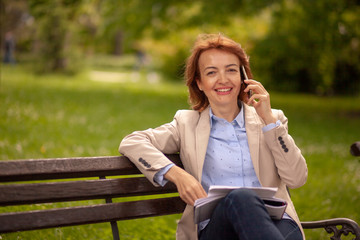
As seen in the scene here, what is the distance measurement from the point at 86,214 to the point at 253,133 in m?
1.25

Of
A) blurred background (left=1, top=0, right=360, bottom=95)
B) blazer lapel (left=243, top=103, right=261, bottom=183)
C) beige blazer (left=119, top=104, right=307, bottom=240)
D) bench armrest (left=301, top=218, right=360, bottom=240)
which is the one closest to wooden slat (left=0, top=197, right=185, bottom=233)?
beige blazer (left=119, top=104, right=307, bottom=240)

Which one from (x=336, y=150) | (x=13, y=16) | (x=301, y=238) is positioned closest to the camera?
(x=301, y=238)

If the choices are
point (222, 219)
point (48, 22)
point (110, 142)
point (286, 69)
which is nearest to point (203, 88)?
point (222, 219)

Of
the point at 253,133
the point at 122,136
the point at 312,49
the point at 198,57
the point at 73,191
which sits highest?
the point at 198,57

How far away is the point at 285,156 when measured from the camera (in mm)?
2957

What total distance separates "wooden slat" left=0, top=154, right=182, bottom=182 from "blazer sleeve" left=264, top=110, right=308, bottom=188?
0.93 metres

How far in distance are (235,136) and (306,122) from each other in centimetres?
1160

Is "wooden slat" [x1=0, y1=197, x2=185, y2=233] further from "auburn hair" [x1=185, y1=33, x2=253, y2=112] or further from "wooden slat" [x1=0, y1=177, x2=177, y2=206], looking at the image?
"auburn hair" [x1=185, y1=33, x2=253, y2=112]

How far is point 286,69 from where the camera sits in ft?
89.9

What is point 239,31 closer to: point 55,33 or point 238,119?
point 55,33

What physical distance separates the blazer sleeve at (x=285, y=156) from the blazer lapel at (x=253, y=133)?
10 centimetres

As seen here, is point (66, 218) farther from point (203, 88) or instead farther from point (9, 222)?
point (203, 88)

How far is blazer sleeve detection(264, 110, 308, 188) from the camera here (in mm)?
2959

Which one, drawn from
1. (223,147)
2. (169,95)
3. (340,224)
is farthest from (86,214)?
(169,95)
